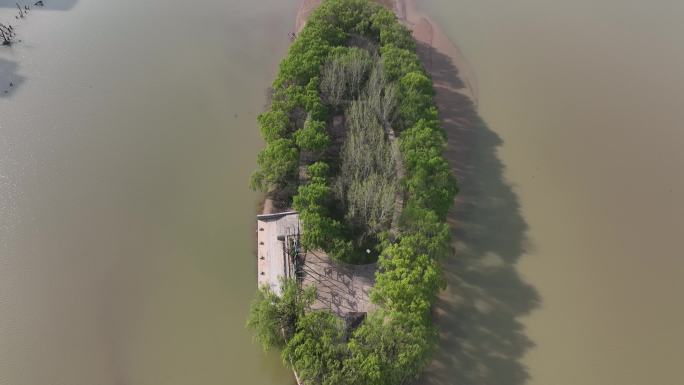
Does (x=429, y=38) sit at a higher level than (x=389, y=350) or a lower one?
higher

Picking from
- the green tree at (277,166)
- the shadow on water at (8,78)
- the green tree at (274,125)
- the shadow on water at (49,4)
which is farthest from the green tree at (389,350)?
the shadow on water at (49,4)

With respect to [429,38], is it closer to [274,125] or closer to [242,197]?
[274,125]

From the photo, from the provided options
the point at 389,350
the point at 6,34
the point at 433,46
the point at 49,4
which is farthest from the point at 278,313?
the point at 49,4

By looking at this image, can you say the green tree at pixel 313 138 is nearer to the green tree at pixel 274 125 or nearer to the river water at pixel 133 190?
the green tree at pixel 274 125

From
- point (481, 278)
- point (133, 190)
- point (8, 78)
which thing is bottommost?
point (481, 278)

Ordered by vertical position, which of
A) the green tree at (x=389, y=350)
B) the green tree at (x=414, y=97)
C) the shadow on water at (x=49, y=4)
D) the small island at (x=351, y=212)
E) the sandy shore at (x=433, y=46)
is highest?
the shadow on water at (x=49, y=4)

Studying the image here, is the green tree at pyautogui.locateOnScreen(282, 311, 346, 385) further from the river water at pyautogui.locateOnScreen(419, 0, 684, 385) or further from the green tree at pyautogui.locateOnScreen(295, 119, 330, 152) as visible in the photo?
the green tree at pyautogui.locateOnScreen(295, 119, 330, 152)
